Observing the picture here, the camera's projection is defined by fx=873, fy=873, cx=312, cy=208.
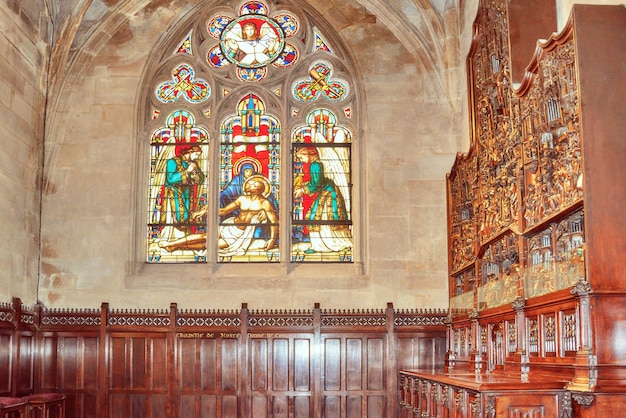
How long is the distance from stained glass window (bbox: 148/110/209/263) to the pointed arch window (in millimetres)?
18

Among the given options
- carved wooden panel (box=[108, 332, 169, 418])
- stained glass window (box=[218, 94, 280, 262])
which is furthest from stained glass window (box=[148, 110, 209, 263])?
carved wooden panel (box=[108, 332, 169, 418])

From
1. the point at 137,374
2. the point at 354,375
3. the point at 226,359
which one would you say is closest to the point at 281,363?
the point at 226,359

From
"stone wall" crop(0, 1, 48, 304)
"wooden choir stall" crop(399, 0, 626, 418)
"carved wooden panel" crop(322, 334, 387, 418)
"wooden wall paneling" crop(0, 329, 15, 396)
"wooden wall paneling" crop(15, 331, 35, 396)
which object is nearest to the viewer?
"wooden choir stall" crop(399, 0, 626, 418)

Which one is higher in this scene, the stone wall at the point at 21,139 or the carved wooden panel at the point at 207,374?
the stone wall at the point at 21,139

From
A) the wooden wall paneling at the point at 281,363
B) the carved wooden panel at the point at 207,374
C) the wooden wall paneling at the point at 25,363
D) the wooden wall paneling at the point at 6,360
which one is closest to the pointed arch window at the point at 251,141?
the wooden wall paneling at the point at 281,363

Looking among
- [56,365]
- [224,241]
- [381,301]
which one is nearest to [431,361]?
[381,301]

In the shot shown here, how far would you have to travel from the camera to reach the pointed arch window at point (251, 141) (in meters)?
15.3

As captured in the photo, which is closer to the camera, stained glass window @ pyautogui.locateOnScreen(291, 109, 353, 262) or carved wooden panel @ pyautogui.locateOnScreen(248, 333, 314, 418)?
carved wooden panel @ pyautogui.locateOnScreen(248, 333, 314, 418)

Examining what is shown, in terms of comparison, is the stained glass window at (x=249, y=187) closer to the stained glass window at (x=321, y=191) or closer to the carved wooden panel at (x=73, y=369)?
Result: the stained glass window at (x=321, y=191)

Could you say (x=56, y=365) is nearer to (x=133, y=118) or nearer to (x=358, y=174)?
(x=133, y=118)

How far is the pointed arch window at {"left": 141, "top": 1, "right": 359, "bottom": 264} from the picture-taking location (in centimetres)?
1530

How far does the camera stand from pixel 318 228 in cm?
1534

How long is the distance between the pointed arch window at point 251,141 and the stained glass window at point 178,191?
0.06 feet

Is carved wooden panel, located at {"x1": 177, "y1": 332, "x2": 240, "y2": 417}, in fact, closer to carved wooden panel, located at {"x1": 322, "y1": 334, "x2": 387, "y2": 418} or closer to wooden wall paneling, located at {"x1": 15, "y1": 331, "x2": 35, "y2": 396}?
carved wooden panel, located at {"x1": 322, "y1": 334, "x2": 387, "y2": 418}
